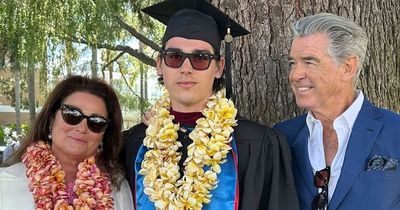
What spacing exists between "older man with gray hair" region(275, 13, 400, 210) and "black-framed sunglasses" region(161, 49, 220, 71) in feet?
1.29

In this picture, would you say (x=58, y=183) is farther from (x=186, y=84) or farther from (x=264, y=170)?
(x=264, y=170)

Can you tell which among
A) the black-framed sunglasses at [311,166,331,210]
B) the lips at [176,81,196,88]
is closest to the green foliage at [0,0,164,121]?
the lips at [176,81,196,88]

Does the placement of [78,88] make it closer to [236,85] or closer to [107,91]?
[107,91]

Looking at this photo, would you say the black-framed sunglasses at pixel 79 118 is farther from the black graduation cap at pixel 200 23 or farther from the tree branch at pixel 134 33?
the tree branch at pixel 134 33

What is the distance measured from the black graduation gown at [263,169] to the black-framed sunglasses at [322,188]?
9 cm

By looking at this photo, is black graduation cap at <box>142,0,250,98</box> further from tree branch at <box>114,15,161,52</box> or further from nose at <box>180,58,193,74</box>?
tree branch at <box>114,15,161,52</box>

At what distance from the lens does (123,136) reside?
9.68ft

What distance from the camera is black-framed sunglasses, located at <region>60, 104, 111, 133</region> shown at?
2.69 m

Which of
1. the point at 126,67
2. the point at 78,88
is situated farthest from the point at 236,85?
the point at 126,67

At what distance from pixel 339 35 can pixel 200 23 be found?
2.15 feet

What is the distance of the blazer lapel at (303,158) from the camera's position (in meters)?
2.51

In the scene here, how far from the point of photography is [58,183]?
2609mm

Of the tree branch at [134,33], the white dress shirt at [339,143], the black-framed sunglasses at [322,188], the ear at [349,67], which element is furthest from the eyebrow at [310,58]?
the tree branch at [134,33]

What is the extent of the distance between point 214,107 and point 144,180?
0.47 m
